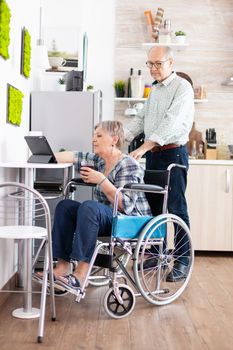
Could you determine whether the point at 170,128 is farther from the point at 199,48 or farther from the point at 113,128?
the point at 199,48

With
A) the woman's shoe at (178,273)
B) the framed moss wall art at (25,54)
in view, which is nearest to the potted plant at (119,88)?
the framed moss wall art at (25,54)

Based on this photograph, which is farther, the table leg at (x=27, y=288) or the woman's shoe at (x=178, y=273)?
the woman's shoe at (x=178, y=273)

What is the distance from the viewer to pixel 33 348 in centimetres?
237

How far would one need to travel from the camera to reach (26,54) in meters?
3.64

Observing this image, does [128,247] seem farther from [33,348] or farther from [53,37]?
[53,37]

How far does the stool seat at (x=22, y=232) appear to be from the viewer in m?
2.48

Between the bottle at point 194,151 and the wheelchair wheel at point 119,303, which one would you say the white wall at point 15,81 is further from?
the bottle at point 194,151

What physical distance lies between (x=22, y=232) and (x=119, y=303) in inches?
24.8

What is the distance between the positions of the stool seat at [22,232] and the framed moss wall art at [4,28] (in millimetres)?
888

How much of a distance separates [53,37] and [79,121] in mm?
973

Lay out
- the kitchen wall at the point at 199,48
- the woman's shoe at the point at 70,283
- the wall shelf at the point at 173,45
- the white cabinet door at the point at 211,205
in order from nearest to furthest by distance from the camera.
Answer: the woman's shoe at the point at 70,283 → the white cabinet door at the point at 211,205 → the wall shelf at the point at 173,45 → the kitchen wall at the point at 199,48

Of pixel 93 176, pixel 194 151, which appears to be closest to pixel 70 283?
pixel 93 176

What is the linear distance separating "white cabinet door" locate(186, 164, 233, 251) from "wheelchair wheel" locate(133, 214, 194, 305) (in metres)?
1.19

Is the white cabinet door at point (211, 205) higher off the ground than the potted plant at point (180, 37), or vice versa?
the potted plant at point (180, 37)
